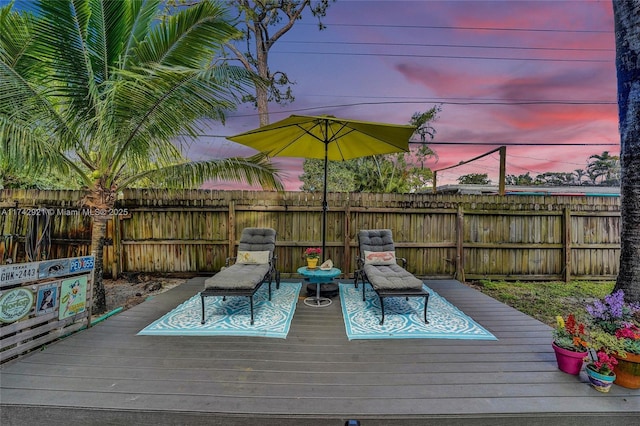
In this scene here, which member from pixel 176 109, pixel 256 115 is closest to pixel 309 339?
pixel 176 109

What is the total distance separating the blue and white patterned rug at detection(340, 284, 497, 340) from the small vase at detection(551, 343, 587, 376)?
685 millimetres

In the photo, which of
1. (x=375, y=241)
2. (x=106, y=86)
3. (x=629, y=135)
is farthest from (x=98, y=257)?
(x=629, y=135)

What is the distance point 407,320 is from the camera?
11.3 ft

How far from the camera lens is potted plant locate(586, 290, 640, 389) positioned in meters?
2.04

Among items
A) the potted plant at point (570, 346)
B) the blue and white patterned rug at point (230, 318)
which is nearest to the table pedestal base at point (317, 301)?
the blue and white patterned rug at point (230, 318)

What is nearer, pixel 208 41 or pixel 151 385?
pixel 151 385

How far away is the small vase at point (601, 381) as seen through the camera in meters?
1.98

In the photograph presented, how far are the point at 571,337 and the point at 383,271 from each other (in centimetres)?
222

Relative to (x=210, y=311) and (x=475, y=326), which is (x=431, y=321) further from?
(x=210, y=311)

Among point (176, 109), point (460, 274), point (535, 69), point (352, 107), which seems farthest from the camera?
point (352, 107)

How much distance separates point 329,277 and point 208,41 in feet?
12.8

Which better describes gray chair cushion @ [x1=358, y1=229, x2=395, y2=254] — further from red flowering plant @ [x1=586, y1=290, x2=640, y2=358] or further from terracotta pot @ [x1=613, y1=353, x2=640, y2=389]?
terracotta pot @ [x1=613, y1=353, x2=640, y2=389]

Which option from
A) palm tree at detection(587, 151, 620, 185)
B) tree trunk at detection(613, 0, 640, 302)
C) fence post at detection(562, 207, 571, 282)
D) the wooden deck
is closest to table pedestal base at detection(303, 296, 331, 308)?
the wooden deck

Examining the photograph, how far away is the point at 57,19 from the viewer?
3.22 m
